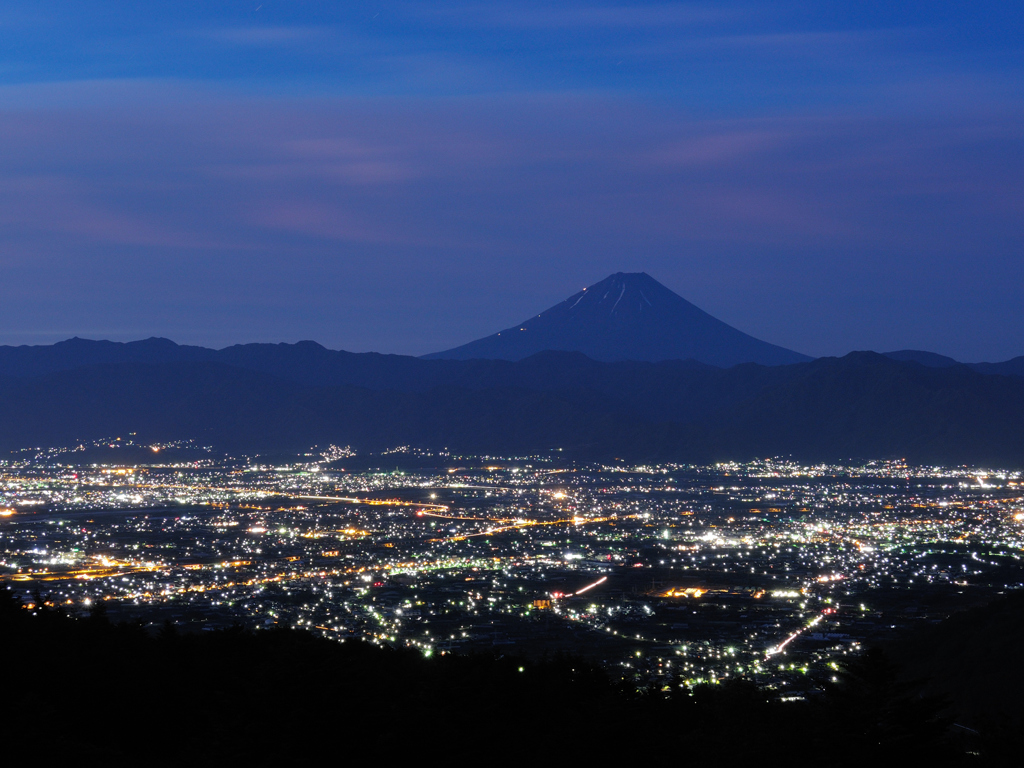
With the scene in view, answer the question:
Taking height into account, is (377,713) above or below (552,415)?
below

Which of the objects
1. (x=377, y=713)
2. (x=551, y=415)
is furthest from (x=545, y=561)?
(x=551, y=415)

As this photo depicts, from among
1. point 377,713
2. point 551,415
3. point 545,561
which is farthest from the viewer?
point 551,415

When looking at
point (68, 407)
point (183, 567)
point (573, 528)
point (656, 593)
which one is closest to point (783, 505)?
point (573, 528)

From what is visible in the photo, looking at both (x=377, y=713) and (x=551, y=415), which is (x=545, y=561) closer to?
(x=377, y=713)

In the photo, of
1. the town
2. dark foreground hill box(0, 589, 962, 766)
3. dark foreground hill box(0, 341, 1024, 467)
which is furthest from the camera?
dark foreground hill box(0, 341, 1024, 467)

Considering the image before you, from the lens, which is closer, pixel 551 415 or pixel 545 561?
pixel 545 561

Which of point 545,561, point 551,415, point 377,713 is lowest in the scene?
point 545,561

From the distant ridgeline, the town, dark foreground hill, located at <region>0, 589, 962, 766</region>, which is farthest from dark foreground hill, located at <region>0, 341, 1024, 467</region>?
dark foreground hill, located at <region>0, 589, 962, 766</region>

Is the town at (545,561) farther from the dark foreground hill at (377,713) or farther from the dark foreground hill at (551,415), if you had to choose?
the dark foreground hill at (551,415)

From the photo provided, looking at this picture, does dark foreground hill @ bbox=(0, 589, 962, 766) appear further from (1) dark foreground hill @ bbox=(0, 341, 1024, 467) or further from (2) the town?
(1) dark foreground hill @ bbox=(0, 341, 1024, 467)
